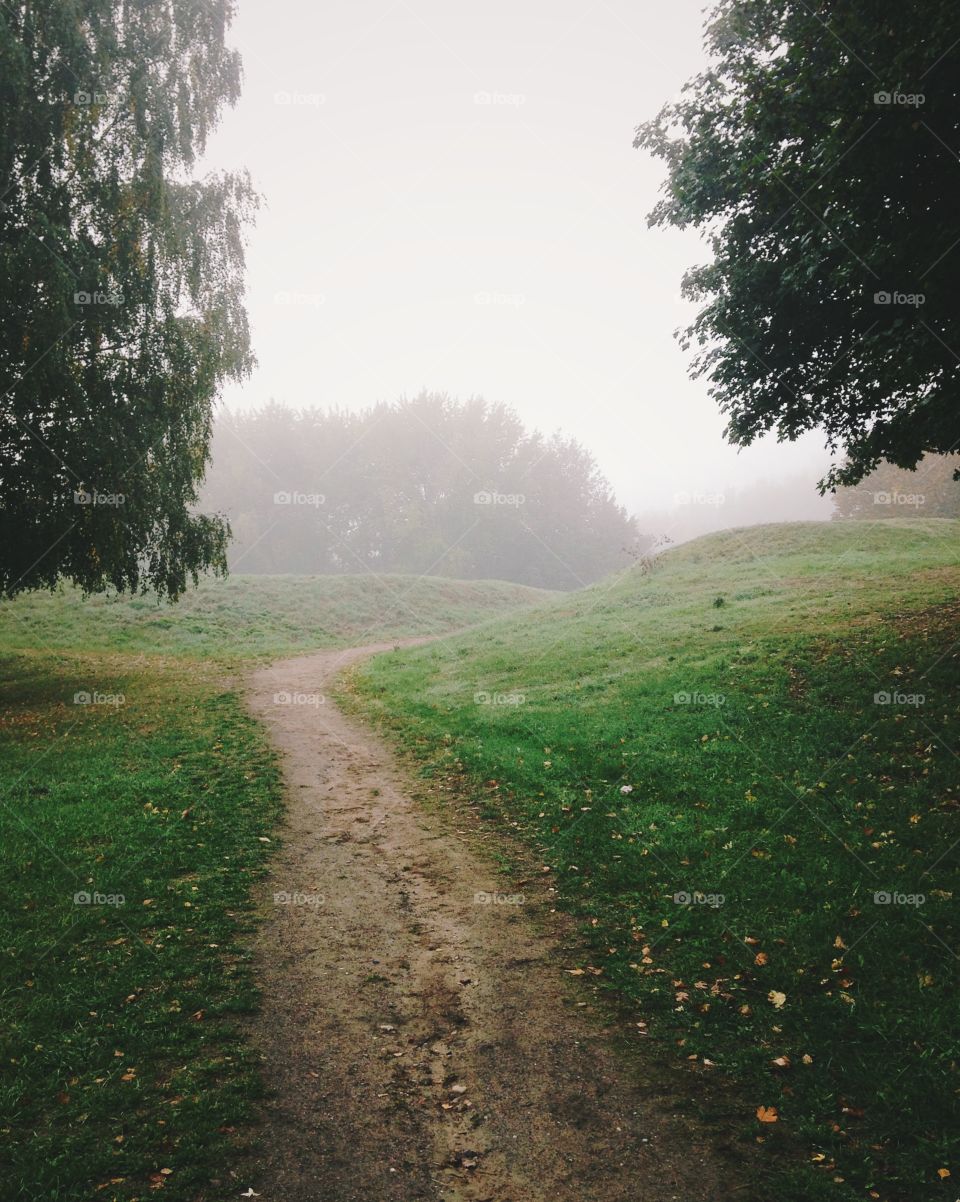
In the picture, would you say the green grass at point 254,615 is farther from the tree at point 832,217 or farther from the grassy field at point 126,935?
the tree at point 832,217

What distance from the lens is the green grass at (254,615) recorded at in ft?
88.3

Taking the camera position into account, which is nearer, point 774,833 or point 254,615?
point 774,833

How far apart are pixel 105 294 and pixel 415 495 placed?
60385 millimetres

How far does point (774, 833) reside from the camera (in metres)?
7.87

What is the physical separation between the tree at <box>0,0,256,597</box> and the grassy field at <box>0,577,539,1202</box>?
440 centimetres

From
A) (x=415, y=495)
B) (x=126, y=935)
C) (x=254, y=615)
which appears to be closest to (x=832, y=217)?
(x=126, y=935)

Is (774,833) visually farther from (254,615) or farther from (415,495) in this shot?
(415,495)

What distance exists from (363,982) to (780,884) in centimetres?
443

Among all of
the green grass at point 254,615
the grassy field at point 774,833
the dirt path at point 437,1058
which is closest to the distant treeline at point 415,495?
the green grass at point 254,615

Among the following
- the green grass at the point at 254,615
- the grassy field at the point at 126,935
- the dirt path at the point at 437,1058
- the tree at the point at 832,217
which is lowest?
the dirt path at the point at 437,1058

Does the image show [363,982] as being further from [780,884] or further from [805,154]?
[805,154]

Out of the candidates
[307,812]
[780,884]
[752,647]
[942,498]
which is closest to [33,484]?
[307,812]

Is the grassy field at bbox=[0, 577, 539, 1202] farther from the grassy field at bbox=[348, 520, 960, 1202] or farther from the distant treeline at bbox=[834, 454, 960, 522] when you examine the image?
the distant treeline at bbox=[834, 454, 960, 522]

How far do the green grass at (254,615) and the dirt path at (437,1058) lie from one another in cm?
2007
